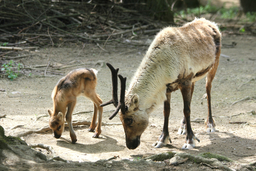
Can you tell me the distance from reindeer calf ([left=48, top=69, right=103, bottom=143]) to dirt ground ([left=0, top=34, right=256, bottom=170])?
0.32m

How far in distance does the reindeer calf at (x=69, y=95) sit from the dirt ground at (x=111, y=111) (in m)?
0.32

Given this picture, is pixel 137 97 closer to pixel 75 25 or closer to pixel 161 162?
pixel 161 162

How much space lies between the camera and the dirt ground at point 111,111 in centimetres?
487

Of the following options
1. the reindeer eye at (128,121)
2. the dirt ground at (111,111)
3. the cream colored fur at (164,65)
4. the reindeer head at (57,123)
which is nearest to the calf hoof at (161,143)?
the dirt ground at (111,111)

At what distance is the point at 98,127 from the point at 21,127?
4.91 feet

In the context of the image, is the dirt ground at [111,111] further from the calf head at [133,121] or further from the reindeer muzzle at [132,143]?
the calf head at [133,121]

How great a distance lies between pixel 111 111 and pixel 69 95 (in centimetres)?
178

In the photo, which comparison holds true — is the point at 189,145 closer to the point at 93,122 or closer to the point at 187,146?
the point at 187,146

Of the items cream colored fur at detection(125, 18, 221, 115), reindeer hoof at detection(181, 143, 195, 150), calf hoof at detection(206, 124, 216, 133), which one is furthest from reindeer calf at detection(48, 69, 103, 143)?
calf hoof at detection(206, 124, 216, 133)

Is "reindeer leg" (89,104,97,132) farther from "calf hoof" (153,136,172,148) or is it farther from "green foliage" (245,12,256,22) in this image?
"green foliage" (245,12,256,22)

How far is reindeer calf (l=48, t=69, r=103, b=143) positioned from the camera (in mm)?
5402

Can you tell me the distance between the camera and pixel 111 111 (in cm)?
714

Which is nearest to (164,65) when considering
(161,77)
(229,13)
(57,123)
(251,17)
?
(161,77)

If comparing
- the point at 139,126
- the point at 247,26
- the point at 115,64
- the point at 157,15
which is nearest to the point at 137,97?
the point at 139,126
